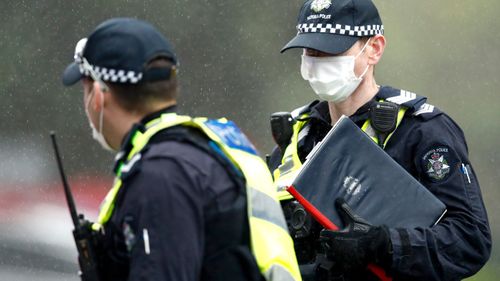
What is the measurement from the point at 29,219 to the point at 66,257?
18.4 inches

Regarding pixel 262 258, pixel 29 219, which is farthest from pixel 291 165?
pixel 29 219

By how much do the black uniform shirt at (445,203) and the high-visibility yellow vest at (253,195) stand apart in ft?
2.99

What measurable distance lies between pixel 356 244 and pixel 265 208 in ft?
2.86

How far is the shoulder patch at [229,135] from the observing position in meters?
2.85

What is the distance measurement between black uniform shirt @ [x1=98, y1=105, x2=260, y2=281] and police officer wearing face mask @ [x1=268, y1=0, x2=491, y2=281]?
99 centimetres

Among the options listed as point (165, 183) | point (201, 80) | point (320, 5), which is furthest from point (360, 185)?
point (201, 80)

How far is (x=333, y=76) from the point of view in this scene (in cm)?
406

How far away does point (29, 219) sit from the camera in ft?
25.2

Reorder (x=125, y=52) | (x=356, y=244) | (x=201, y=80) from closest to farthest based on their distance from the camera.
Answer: (x=125, y=52), (x=356, y=244), (x=201, y=80)

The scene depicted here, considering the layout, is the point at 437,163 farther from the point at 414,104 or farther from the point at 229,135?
the point at 229,135

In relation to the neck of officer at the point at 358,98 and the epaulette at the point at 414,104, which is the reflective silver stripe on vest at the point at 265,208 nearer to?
the epaulette at the point at 414,104

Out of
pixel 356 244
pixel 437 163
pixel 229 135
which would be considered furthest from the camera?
pixel 437 163

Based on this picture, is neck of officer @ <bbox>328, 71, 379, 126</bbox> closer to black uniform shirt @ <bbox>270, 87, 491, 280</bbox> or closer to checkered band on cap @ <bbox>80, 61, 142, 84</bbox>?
black uniform shirt @ <bbox>270, 87, 491, 280</bbox>

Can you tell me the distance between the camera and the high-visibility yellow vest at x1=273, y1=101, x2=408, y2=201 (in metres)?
3.89
